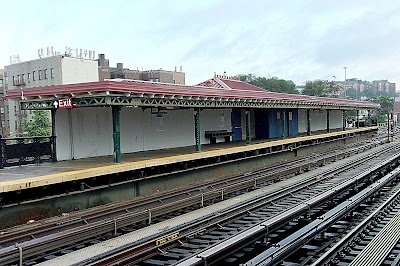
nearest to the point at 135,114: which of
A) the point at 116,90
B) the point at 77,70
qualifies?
the point at 116,90

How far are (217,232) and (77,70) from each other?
52070 mm

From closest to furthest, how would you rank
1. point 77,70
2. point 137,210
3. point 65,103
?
point 137,210 → point 65,103 → point 77,70

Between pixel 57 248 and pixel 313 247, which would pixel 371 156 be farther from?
pixel 57 248

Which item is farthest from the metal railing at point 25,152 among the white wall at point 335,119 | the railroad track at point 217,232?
the white wall at point 335,119

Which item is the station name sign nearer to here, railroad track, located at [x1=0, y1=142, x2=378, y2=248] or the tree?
railroad track, located at [x1=0, y1=142, x2=378, y2=248]

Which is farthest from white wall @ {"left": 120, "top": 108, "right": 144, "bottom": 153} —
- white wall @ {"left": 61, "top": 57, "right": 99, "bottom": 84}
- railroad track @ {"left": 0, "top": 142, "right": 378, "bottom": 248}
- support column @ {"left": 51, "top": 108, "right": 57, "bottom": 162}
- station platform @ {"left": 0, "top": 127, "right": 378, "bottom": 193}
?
white wall @ {"left": 61, "top": 57, "right": 99, "bottom": 84}

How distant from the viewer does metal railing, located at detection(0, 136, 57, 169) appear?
15070 mm

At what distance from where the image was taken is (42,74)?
57.6m

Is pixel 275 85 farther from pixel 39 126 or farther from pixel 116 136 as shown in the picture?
pixel 116 136

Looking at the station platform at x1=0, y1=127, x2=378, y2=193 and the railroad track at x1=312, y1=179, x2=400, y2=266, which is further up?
the station platform at x1=0, y1=127, x2=378, y2=193

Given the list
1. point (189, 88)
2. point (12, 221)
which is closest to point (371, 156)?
point (189, 88)

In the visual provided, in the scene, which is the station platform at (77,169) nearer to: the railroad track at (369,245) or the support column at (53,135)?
the support column at (53,135)

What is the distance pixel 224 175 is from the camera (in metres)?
20.4

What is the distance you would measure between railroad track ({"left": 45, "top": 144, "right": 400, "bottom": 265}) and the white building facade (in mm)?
47270
